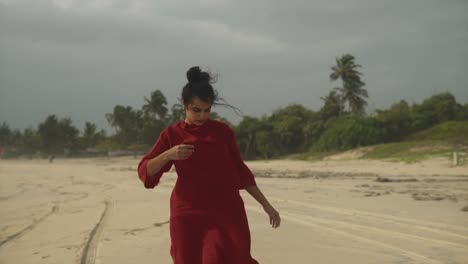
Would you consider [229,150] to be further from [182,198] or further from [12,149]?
[12,149]

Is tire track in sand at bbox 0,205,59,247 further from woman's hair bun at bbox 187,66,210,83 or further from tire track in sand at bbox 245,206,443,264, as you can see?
woman's hair bun at bbox 187,66,210,83

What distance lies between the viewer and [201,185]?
Answer: 2.55m

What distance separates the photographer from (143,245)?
17.6 ft

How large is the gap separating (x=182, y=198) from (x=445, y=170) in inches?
576

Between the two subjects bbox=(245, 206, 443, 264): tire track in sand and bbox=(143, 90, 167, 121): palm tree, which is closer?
bbox=(245, 206, 443, 264): tire track in sand

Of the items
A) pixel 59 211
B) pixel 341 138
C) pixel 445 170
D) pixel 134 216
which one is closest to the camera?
pixel 134 216

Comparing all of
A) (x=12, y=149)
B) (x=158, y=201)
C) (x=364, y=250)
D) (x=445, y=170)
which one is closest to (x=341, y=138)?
(x=445, y=170)

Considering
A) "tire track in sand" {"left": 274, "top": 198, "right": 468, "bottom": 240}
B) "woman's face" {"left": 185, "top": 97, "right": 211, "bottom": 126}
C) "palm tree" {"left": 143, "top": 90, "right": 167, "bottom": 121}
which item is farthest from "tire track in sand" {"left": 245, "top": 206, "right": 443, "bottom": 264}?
"palm tree" {"left": 143, "top": 90, "right": 167, "bottom": 121}

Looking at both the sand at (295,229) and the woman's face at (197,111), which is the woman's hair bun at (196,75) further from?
the sand at (295,229)

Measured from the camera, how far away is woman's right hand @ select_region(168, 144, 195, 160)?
237 cm

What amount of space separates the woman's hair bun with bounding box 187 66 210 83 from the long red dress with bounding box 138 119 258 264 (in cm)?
27

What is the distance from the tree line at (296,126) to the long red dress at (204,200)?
32.9 meters

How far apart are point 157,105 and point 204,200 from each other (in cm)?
7690

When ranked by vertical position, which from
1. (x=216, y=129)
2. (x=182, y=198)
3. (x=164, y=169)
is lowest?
(x=182, y=198)
